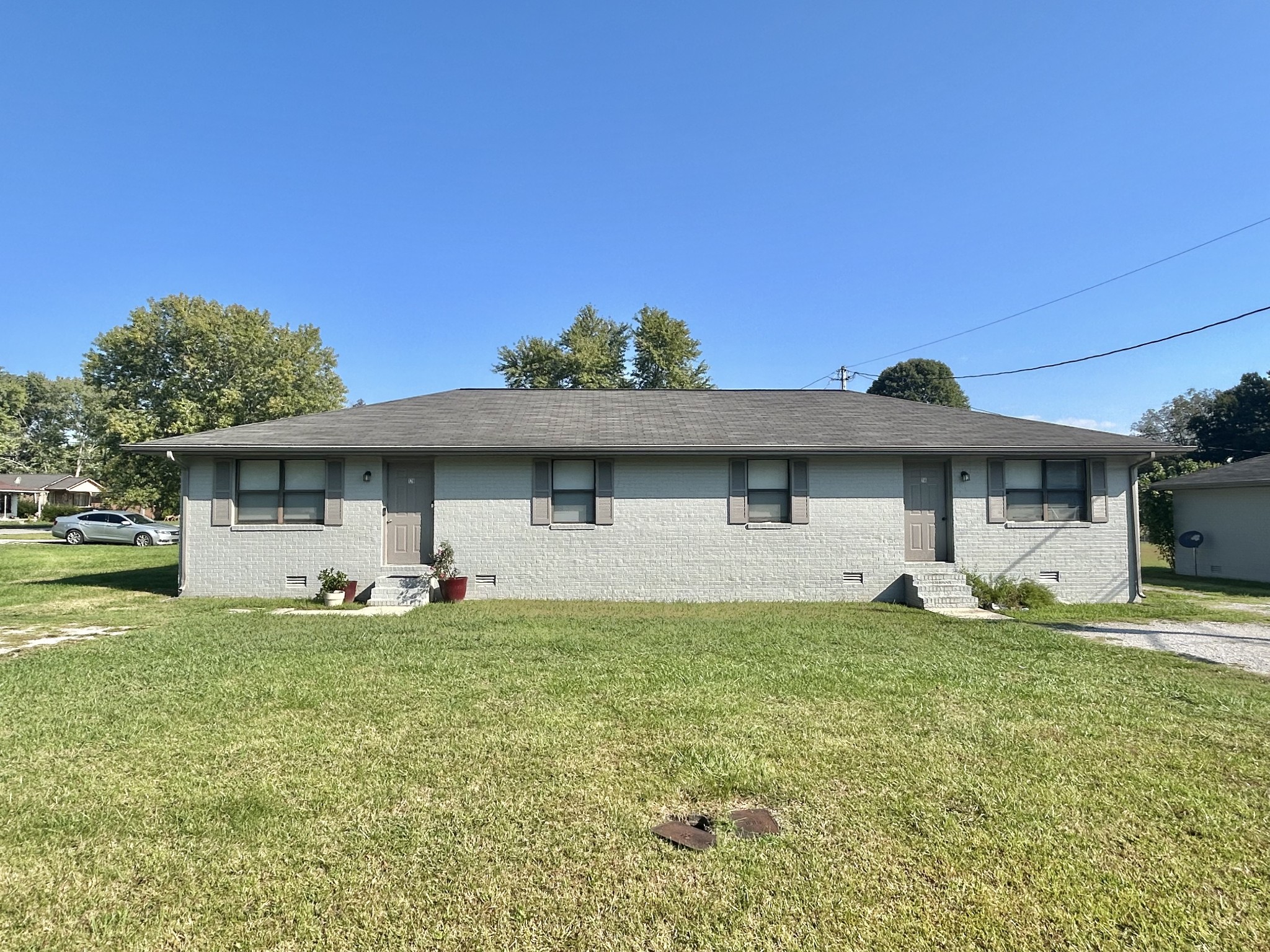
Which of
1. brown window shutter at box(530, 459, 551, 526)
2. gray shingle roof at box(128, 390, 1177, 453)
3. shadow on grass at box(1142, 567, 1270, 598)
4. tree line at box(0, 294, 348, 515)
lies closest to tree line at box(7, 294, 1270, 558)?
tree line at box(0, 294, 348, 515)

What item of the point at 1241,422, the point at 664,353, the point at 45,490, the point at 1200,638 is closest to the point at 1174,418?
the point at 1241,422

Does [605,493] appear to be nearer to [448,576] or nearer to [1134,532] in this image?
→ [448,576]

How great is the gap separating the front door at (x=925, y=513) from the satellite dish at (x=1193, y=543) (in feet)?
30.5

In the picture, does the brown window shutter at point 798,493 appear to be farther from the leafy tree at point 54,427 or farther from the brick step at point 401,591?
the leafy tree at point 54,427

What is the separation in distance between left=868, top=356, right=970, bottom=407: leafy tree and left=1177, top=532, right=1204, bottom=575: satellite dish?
27.7 m

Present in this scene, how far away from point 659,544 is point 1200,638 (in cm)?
772

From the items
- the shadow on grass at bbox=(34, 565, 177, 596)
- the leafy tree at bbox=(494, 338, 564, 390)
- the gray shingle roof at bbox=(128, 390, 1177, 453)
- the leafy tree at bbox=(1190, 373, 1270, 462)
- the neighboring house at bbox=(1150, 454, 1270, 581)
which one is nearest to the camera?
A: the gray shingle roof at bbox=(128, 390, 1177, 453)

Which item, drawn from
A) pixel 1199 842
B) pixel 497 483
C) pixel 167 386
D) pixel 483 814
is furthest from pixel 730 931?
pixel 167 386

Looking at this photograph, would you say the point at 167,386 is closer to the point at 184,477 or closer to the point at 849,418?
the point at 184,477

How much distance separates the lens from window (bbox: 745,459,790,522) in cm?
1182

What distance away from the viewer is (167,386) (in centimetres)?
3102

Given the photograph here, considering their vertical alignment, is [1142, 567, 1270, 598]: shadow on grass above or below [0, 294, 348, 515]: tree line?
below

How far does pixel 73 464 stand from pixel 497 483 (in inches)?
2968

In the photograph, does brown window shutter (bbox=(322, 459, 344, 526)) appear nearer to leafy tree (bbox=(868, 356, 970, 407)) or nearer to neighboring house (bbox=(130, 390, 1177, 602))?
neighboring house (bbox=(130, 390, 1177, 602))
